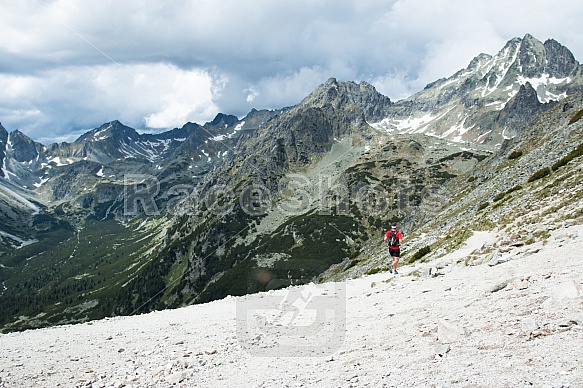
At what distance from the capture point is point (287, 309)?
21.4 meters

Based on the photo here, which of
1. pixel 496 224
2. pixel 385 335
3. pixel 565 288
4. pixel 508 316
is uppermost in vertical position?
pixel 496 224

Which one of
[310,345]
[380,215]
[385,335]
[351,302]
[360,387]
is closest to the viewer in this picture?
[360,387]

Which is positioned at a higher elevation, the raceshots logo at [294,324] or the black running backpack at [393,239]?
the black running backpack at [393,239]

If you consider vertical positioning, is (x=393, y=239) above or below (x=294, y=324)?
above

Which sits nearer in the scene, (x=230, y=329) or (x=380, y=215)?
(x=230, y=329)

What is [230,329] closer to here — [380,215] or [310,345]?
[310,345]

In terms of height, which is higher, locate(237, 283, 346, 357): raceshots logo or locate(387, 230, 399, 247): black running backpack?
locate(387, 230, 399, 247): black running backpack

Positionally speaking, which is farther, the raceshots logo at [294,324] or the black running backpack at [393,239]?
the black running backpack at [393,239]

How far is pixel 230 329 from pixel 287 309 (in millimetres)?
4291

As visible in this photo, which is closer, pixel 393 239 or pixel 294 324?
pixel 294 324

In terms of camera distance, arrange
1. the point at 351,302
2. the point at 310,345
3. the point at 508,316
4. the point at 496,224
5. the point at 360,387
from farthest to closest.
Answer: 1. the point at 496,224
2. the point at 351,302
3. the point at 310,345
4. the point at 508,316
5. the point at 360,387

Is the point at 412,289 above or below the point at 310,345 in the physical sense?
above

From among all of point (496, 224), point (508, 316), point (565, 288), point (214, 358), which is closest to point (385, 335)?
point (508, 316)

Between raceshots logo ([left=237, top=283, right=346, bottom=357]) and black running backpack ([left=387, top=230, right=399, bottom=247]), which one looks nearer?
raceshots logo ([left=237, top=283, right=346, bottom=357])
